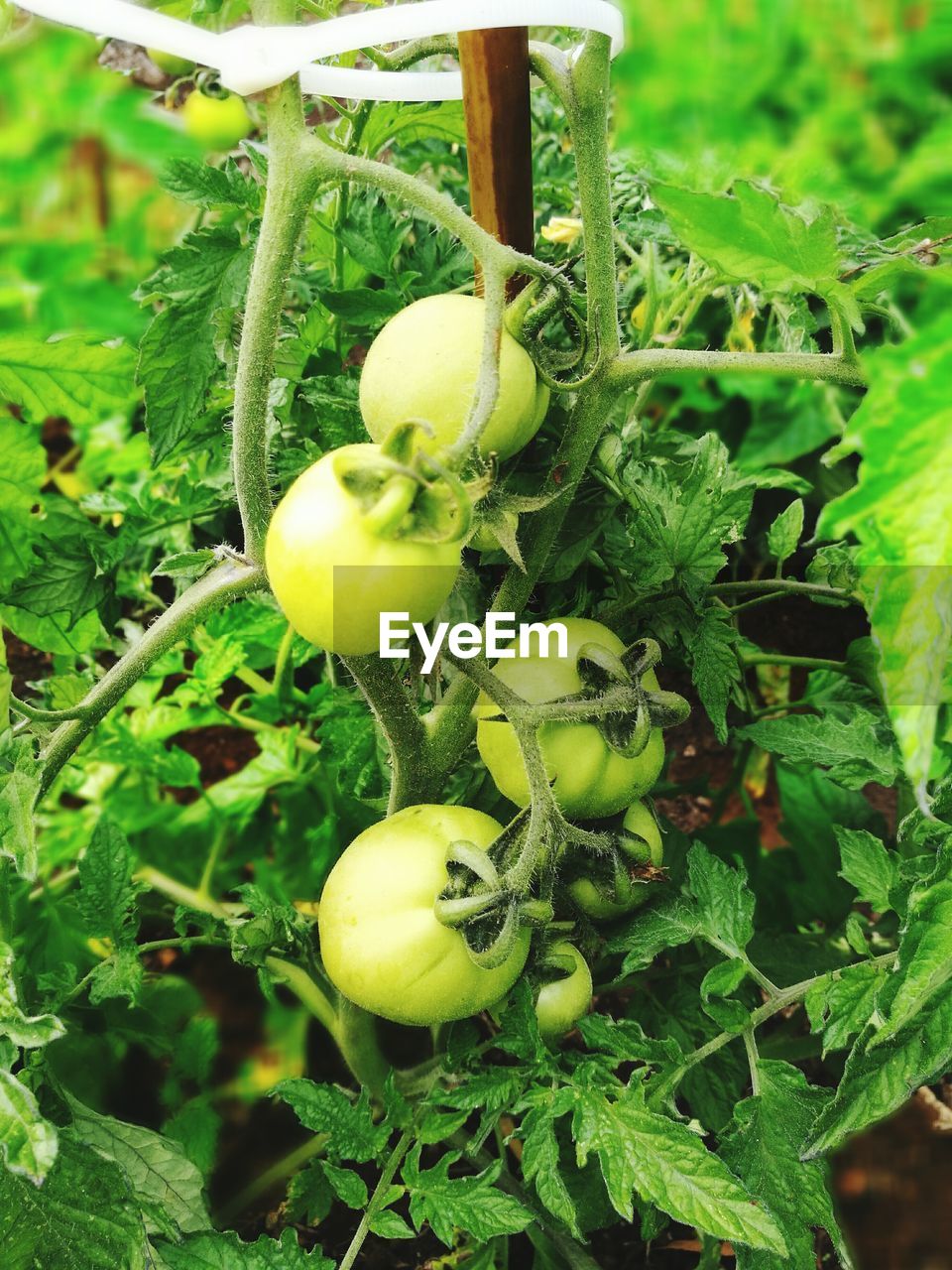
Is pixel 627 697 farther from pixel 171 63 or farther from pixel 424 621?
pixel 171 63

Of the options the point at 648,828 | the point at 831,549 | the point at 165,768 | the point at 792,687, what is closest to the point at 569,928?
the point at 648,828

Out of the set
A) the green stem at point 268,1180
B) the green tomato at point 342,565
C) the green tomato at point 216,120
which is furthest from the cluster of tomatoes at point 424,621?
the green tomato at point 216,120

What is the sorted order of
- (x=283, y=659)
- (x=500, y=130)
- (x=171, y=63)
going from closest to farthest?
(x=500, y=130) < (x=283, y=659) < (x=171, y=63)

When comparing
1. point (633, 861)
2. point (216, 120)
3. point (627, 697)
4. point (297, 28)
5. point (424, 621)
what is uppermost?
point (297, 28)

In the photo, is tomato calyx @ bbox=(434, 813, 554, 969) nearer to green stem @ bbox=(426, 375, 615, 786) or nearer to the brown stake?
green stem @ bbox=(426, 375, 615, 786)

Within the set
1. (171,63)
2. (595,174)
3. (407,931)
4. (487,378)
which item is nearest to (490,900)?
(407,931)

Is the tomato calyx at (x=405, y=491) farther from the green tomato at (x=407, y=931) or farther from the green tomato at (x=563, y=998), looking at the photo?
the green tomato at (x=563, y=998)

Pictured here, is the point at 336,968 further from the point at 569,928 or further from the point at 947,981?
the point at 947,981
